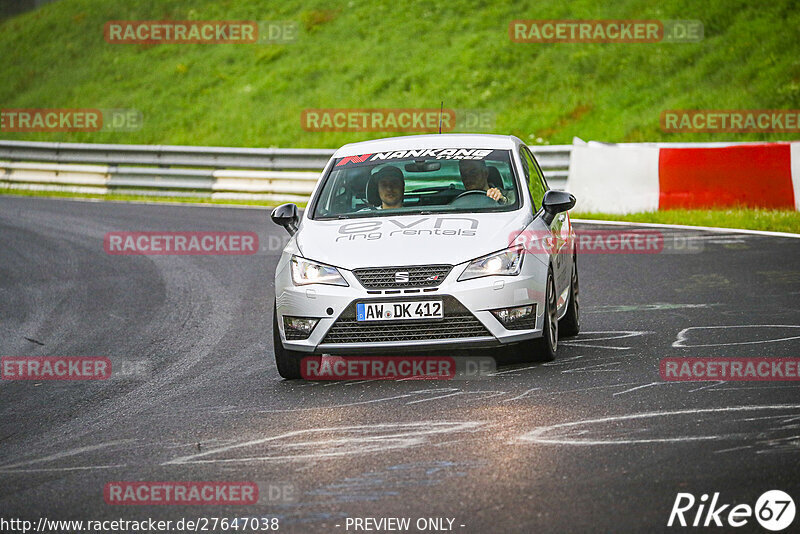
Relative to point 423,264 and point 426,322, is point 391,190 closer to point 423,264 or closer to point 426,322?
Answer: point 423,264

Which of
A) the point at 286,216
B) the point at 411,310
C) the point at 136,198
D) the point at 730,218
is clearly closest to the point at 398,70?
the point at 136,198

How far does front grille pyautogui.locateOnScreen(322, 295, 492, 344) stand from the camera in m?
7.85

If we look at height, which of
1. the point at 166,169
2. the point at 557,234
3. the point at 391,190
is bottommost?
the point at 557,234

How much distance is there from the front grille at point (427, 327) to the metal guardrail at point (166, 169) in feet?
51.9

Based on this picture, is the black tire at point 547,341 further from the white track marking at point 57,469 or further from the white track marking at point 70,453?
the white track marking at point 57,469

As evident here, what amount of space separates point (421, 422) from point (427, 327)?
3.82 feet

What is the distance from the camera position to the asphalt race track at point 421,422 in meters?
5.32

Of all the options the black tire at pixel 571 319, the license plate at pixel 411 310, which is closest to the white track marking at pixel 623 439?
the license plate at pixel 411 310

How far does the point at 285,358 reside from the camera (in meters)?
8.33

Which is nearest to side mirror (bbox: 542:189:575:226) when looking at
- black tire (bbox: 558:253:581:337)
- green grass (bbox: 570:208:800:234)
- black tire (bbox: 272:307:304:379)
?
black tire (bbox: 558:253:581:337)

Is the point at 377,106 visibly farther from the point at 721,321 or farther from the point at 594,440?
the point at 594,440

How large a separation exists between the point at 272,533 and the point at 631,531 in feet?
4.74

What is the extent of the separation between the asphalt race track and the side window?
3.80 ft

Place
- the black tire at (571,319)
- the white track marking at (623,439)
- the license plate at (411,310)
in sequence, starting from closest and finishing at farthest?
the white track marking at (623,439)
the license plate at (411,310)
the black tire at (571,319)
